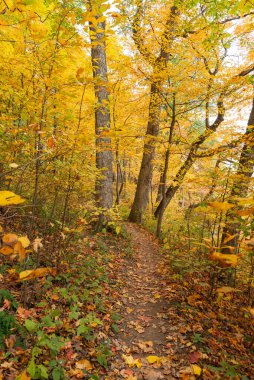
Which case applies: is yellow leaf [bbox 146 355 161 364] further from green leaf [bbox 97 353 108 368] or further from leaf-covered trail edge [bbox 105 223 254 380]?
green leaf [bbox 97 353 108 368]

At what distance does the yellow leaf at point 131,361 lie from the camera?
3.10 metres

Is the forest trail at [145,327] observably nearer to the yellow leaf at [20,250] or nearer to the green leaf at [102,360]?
the green leaf at [102,360]

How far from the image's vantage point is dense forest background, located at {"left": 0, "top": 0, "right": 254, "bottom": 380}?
7.82ft

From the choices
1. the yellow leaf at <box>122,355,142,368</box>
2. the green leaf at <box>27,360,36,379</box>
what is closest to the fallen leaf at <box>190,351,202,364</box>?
the yellow leaf at <box>122,355,142,368</box>

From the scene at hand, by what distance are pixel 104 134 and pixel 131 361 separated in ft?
9.40

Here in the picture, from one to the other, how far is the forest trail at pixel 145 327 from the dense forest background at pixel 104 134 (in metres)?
0.41

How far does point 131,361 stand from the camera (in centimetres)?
314

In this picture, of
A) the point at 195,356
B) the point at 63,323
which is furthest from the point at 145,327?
the point at 63,323

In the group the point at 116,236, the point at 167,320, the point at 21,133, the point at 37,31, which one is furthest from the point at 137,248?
the point at 37,31

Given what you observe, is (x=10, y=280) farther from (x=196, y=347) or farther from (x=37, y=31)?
(x=37, y=31)

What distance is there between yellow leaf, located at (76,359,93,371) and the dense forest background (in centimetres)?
30

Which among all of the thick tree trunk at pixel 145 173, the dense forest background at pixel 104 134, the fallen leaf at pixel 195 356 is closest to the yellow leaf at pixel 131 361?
the dense forest background at pixel 104 134

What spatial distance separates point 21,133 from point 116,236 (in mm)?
4733

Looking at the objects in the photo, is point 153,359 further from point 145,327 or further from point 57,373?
point 57,373
